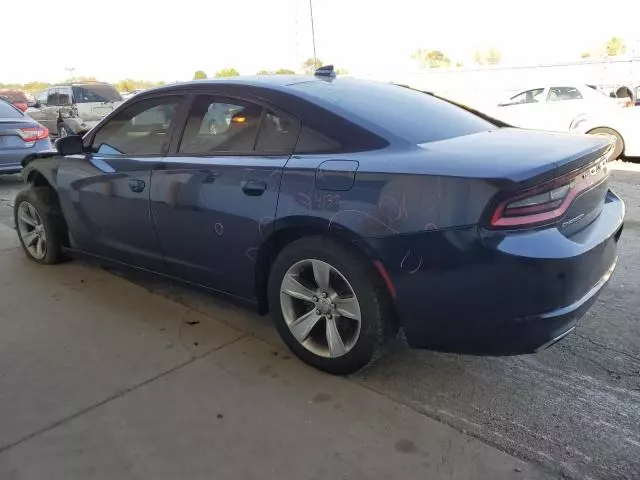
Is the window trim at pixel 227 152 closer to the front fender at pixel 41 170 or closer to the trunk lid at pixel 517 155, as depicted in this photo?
the trunk lid at pixel 517 155

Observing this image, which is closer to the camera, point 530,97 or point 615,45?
point 530,97

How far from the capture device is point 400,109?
319cm

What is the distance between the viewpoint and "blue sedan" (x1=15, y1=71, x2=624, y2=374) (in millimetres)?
2340

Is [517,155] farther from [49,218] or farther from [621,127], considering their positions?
[621,127]

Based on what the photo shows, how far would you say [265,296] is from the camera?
3217 mm

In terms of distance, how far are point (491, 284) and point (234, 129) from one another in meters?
1.74

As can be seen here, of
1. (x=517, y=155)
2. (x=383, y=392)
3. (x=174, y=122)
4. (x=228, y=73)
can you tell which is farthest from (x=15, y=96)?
(x=517, y=155)

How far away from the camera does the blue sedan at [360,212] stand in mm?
2340

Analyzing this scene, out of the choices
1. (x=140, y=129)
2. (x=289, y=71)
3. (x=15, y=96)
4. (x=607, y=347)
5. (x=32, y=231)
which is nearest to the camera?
(x=607, y=347)

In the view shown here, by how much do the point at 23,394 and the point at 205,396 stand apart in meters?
0.96

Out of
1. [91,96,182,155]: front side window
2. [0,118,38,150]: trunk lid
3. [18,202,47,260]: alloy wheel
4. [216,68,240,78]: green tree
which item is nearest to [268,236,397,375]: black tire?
[91,96,182,155]: front side window

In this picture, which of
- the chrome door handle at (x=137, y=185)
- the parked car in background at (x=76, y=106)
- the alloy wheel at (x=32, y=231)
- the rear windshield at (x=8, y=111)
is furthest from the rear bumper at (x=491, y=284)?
the parked car in background at (x=76, y=106)

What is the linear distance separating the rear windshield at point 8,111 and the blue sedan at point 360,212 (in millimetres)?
6266

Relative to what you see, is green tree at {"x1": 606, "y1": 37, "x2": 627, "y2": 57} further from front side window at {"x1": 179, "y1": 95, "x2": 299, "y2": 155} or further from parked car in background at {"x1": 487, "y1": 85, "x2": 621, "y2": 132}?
front side window at {"x1": 179, "y1": 95, "x2": 299, "y2": 155}
